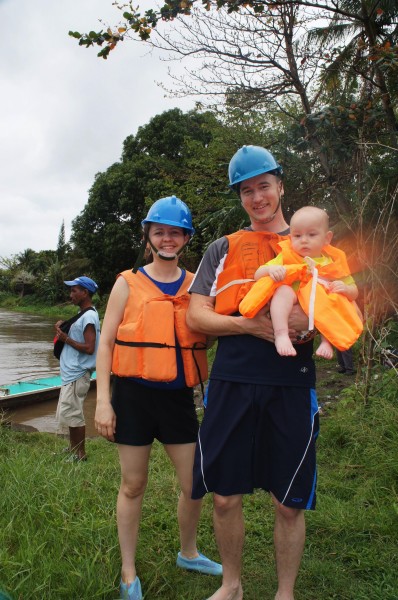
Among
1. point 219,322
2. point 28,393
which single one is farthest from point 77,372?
point 28,393

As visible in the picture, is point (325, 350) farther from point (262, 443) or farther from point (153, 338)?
point (153, 338)

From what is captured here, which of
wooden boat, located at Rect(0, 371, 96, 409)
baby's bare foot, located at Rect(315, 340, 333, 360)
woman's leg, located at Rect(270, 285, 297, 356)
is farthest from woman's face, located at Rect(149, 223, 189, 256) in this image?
wooden boat, located at Rect(0, 371, 96, 409)

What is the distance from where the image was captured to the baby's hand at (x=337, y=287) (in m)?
2.11

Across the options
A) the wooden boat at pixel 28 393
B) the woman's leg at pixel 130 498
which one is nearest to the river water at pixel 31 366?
the wooden boat at pixel 28 393

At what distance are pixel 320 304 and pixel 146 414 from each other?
3.21ft

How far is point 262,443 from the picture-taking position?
2.16 metres

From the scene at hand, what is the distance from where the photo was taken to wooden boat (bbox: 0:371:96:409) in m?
8.04

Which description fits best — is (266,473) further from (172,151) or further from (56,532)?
(172,151)

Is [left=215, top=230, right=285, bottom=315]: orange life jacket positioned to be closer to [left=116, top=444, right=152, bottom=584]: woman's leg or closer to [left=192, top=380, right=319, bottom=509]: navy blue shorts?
[left=192, top=380, right=319, bottom=509]: navy blue shorts

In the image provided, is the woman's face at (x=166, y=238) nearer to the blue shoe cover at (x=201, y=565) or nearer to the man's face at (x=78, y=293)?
the blue shoe cover at (x=201, y=565)

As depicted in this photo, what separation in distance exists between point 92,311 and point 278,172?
3.53m

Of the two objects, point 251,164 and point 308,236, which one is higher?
point 251,164

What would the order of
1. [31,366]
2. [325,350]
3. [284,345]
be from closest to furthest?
[284,345], [325,350], [31,366]

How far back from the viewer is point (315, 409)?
2.16m
